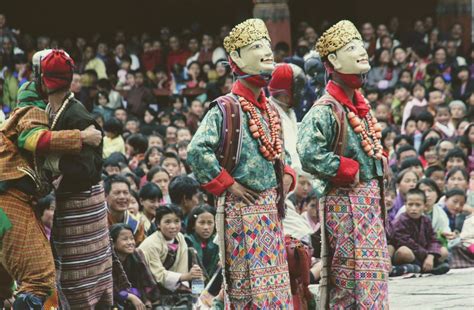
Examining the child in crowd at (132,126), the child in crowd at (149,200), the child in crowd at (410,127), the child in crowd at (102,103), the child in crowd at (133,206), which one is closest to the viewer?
the child in crowd at (133,206)

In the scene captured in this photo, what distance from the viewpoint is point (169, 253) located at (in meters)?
10.3

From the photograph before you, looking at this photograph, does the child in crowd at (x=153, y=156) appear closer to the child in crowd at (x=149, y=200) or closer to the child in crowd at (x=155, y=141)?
the child in crowd at (x=155, y=141)

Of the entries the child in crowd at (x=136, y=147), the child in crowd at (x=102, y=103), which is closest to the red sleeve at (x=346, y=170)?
the child in crowd at (x=136, y=147)

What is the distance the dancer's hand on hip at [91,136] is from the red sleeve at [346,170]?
1.37 meters

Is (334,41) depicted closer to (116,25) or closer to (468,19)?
(468,19)

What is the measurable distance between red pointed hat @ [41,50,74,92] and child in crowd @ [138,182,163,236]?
356 cm

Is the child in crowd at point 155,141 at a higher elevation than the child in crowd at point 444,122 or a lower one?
higher

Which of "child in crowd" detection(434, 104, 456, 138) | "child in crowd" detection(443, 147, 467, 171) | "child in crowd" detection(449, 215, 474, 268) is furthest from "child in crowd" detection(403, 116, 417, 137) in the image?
"child in crowd" detection(449, 215, 474, 268)

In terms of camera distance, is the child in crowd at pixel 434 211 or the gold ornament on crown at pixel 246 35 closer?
the gold ornament on crown at pixel 246 35

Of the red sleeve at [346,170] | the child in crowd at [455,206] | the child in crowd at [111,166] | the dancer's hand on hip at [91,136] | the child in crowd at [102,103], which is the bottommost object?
the child in crowd at [455,206]

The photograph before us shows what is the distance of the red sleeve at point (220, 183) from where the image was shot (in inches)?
299

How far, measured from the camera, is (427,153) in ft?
49.0

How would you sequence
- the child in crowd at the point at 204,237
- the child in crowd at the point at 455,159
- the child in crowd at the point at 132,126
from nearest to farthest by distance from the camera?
the child in crowd at the point at 204,237 < the child in crowd at the point at 455,159 < the child in crowd at the point at 132,126

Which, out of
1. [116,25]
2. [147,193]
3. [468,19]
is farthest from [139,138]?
[116,25]
